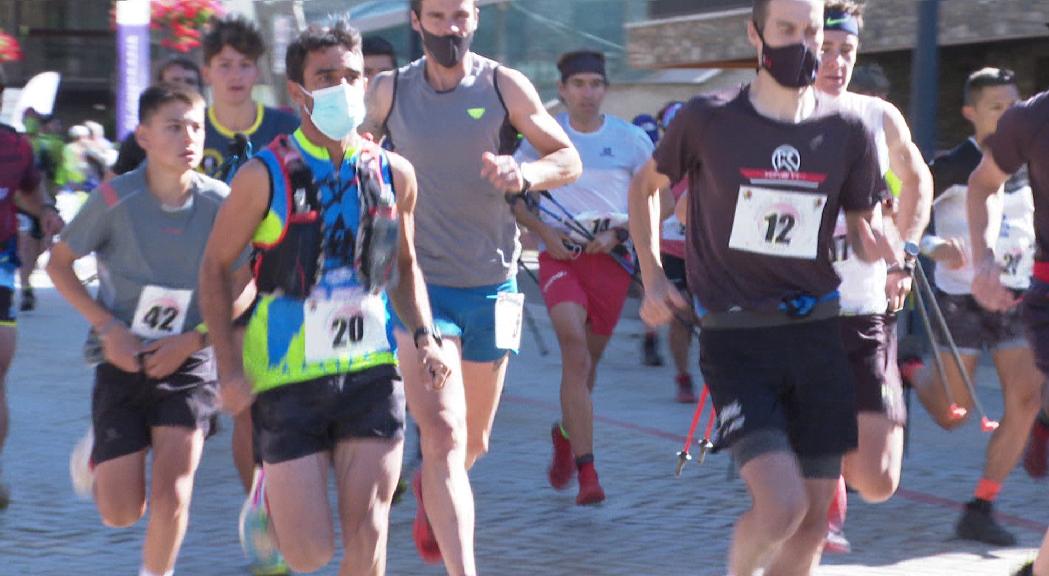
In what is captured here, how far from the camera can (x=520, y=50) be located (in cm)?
2431

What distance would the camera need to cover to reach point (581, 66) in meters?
8.36

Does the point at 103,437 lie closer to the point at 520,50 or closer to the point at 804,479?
the point at 804,479

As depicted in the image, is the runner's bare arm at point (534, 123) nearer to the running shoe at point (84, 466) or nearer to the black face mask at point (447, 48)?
the black face mask at point (447, 48)

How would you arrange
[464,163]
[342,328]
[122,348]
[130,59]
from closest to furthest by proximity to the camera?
[342,328], [122,348], [464,163], [130,59]

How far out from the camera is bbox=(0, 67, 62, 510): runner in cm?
727

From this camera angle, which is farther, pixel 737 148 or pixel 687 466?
pixel 687 466

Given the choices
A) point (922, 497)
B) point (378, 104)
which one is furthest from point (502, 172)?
point (922, 497)

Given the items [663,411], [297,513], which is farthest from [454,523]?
[663,411]

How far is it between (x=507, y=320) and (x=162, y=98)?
4.49ft

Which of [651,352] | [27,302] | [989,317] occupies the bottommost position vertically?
[27,302]

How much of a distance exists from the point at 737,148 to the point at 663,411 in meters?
5.47


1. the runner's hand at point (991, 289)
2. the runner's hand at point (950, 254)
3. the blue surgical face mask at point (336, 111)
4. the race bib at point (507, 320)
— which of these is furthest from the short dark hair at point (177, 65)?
the runner's hand at point (991, 289)

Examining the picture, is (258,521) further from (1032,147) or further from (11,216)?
(11,216)

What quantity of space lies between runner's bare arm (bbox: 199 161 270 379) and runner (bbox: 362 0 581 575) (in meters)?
1.02
